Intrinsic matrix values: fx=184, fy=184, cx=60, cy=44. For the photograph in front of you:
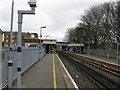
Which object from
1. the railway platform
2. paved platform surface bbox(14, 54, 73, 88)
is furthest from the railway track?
paved platform surface bbox(14, 54, 73, 88)

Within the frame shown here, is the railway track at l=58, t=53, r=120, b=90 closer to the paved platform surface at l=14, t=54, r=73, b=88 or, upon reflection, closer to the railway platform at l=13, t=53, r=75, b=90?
the railway platform at l=13, t=53, r=75, b=90

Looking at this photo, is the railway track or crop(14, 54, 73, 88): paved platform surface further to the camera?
the railway track

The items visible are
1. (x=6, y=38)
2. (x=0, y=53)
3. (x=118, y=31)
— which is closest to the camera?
(x=0, y=53)

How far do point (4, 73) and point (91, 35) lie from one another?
179ft

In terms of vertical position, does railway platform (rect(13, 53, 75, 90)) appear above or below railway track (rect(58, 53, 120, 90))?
above

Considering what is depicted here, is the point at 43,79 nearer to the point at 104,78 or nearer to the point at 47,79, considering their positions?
the point at 47,79

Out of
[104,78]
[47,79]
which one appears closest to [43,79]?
[47,79]

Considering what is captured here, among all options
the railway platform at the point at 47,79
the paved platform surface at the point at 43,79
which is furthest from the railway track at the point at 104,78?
the paved platform surface at the point at 43,79

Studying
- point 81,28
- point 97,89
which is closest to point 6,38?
point 81,28

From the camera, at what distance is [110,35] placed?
42094 mm

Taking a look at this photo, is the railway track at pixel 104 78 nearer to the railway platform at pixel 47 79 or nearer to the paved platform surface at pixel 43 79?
the railway platform at pixel 47 79

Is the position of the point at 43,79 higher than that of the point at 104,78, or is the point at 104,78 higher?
the point at 43,79

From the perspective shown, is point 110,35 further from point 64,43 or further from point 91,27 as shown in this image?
point 64,43

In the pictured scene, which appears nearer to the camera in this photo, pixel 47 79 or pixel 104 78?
pixel 47 79
